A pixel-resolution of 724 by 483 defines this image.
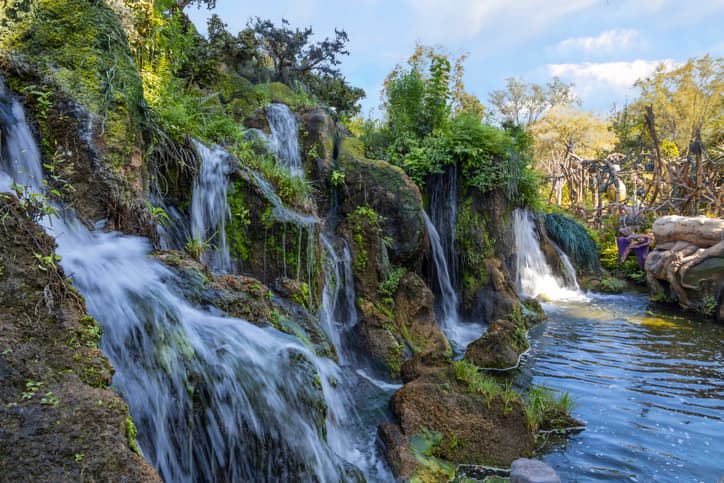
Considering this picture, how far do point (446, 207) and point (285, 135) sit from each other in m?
4.06

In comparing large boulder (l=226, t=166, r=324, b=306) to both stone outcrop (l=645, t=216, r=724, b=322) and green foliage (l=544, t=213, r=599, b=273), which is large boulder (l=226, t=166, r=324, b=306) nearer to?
stone outcrop (l=645, t=216, r=724, b=322)

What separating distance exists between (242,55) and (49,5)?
8265 millimetres

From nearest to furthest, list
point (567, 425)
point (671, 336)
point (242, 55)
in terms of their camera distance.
A: point (567, 425) < point (671, 336) < point (242, 55)

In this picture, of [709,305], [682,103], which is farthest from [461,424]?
[682,103]

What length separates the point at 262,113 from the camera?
10.4 m

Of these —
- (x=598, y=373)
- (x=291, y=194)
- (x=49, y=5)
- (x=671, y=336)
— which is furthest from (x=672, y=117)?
(x=49, y=5)

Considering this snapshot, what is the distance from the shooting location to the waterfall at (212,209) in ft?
18.3

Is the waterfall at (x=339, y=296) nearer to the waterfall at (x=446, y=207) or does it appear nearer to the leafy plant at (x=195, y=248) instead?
the leafy plant at (x=195, y=248)

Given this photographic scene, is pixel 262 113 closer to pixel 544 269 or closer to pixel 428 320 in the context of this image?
pixel 428 320

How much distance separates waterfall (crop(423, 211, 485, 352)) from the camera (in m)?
9.51

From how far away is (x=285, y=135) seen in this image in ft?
33.2

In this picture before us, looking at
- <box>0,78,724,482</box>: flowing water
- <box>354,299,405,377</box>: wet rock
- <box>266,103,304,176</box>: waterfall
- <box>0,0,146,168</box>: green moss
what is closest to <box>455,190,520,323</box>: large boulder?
<box>354,299,405,377</box>: wet rock

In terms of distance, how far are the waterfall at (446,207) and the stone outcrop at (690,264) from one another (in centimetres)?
617

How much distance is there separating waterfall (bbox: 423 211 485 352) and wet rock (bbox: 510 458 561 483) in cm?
523
